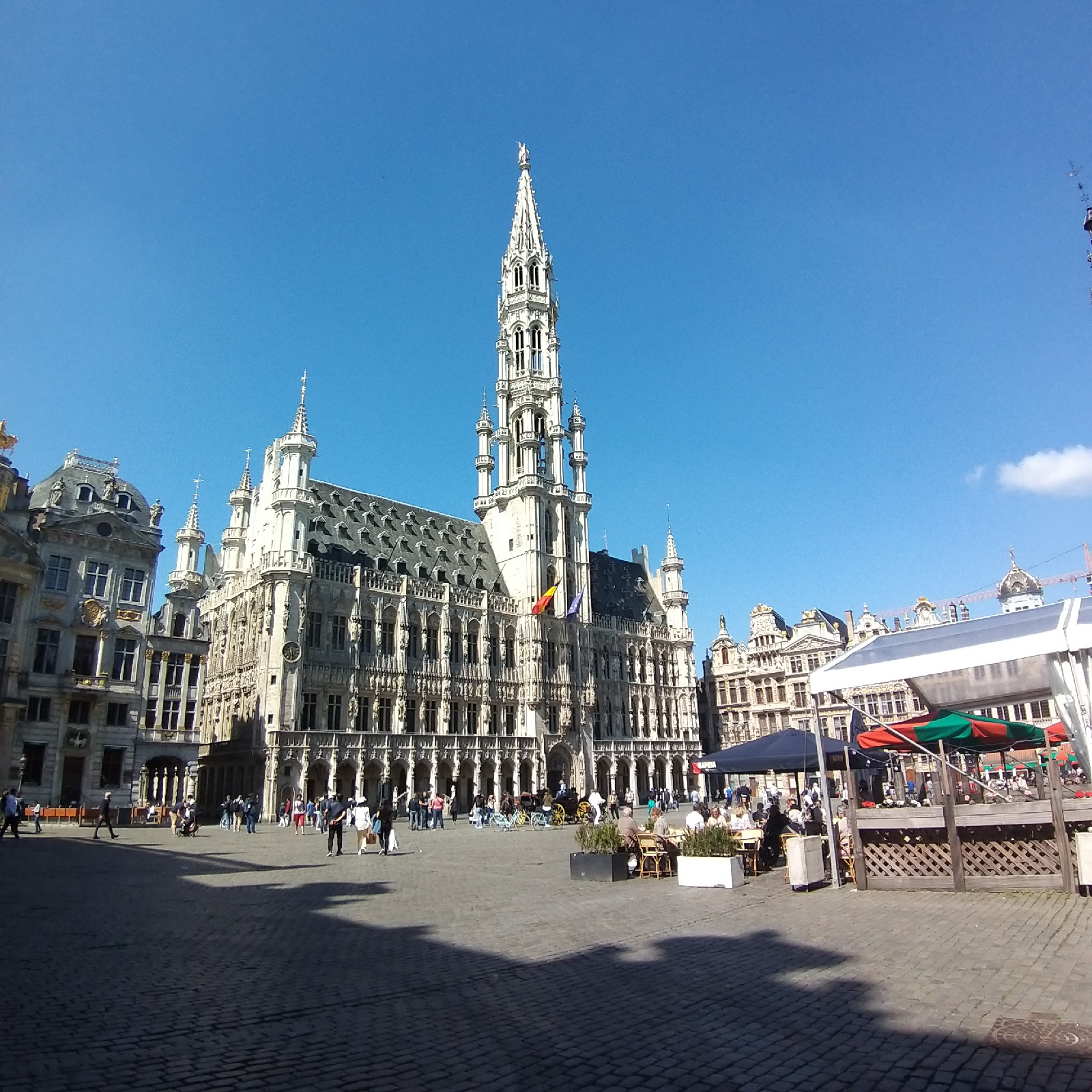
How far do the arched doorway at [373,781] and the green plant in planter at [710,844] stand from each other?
1619 inches

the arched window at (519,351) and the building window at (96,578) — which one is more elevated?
the arched window at (519,351)

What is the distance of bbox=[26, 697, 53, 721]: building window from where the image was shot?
39.3 m

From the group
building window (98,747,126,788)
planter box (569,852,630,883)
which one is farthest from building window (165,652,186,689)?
planter box (569,852,630,883)

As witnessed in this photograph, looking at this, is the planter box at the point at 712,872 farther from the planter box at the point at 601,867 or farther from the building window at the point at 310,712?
the building window at the point at 310,712

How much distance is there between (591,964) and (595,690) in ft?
208

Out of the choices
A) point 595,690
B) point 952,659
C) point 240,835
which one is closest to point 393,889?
point 952,659

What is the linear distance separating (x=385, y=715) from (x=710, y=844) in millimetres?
43825

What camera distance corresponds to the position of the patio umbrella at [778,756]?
20234mm

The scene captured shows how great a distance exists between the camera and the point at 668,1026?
284 inches

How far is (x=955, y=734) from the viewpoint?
62.0 ft

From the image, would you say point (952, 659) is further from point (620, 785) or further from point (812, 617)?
point (812, 617)

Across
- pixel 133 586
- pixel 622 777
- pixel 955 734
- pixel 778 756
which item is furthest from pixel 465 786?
pixel 955 734

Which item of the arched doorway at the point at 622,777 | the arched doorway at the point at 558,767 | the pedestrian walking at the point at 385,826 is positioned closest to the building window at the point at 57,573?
the pedestrian walking at the point at 385,826

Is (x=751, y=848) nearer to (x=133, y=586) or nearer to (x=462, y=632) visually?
(x=133, y=586)
